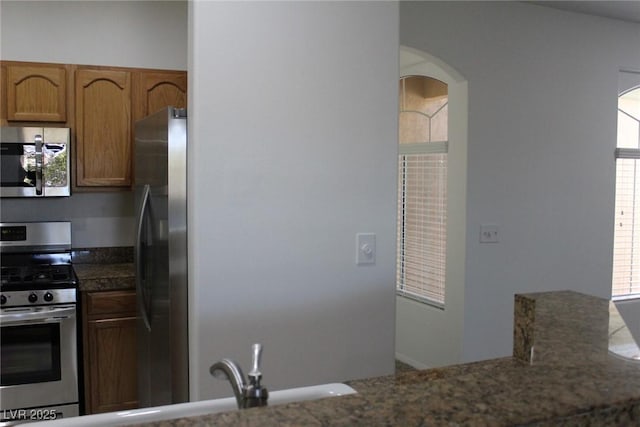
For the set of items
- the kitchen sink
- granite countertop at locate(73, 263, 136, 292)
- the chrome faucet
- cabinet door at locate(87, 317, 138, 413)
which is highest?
the chrome faucet

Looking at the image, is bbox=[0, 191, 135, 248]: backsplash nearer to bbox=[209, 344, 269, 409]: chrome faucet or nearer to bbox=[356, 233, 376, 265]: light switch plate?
bbox=[356, 233, 376, 265]: light switch plate

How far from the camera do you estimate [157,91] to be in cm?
378

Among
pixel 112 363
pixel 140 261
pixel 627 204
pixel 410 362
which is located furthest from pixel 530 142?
pixel 112 363

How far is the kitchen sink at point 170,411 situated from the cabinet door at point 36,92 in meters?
3.04

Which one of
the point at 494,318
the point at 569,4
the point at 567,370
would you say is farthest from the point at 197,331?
the point at 569,4

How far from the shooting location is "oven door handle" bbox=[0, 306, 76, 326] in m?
3.15

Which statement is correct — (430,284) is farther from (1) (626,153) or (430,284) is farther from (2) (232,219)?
(2) (232,219)

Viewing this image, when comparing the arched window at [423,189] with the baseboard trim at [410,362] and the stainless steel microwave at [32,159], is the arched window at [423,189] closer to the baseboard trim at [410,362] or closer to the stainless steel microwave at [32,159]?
the baseboard trim at [410,362]

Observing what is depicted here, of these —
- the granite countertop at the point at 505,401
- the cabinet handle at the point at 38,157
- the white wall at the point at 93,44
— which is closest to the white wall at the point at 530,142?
the white wall at the point at 93,44

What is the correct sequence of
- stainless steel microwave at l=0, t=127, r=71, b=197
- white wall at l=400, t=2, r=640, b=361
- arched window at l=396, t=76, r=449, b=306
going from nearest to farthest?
stainless steel microwave at l=0, t=127, r=71, b=197 < white wall at l=400, t=2, r=640, b=361 < arched window at l=396, t=76, r=449, b=306

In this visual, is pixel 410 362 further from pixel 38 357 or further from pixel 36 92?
pixel 36 92

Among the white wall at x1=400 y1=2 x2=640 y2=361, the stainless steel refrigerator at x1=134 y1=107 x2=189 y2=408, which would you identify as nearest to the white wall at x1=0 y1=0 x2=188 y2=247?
the stainless steel refrigerator at x1=134 y1=107 x2=189 y2=408

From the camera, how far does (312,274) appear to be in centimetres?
248

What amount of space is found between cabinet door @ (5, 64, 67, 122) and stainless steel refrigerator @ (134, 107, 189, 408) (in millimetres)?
747
